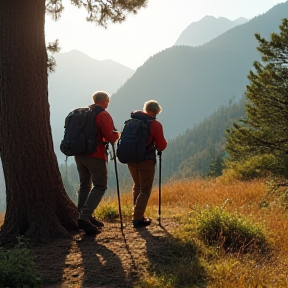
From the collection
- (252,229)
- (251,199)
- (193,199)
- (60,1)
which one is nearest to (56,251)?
(252,229)

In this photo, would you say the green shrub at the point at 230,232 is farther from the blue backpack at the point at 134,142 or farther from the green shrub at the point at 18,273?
the green shrub at the point at 18,273

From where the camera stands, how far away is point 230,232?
436 centimetres

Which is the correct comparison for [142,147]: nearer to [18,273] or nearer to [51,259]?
[51,259]

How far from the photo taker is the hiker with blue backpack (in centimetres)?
480

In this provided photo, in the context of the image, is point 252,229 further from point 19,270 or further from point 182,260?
point 19,270

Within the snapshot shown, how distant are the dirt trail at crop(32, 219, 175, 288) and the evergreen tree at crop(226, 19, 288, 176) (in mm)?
5852

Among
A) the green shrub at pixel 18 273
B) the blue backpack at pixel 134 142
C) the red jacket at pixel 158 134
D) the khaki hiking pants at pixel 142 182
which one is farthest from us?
the khaki hiking pants at pixel 142 182

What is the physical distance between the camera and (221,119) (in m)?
147

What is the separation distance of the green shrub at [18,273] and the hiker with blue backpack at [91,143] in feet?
4.67

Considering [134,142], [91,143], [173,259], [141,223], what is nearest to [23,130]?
[91,143]

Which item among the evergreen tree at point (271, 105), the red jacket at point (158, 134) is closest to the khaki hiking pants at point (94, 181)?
the red jacket at point (158, 134)

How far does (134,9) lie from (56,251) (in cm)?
537

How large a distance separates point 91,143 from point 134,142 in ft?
2.22

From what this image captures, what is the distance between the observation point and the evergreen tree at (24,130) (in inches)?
184
